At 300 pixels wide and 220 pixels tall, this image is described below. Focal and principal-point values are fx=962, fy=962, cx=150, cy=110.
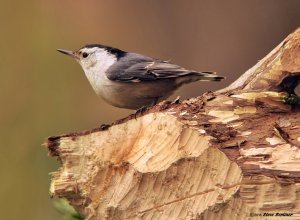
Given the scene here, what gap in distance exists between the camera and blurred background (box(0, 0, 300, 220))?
19.5 feet

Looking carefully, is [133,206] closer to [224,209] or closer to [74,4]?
[224,209]

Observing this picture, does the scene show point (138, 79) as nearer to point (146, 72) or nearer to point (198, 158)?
point (146, 72)

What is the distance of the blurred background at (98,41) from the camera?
19.5 ft

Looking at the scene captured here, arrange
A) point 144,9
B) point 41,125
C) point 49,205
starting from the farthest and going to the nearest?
1. point 144,9
2. point 41,125
3. point 49,205

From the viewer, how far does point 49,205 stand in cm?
531

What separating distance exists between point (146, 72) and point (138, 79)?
0.05 m

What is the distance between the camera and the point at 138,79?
3.91 metres

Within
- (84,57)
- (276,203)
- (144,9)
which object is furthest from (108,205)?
(144,9)

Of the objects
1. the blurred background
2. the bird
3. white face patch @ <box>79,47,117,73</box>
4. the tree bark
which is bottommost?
the tree bark

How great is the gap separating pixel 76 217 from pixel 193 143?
26.5 inches

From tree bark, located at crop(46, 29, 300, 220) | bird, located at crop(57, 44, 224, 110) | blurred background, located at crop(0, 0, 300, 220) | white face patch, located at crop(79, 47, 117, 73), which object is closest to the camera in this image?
tree bark, located at crop(46, 29, 300, 220)

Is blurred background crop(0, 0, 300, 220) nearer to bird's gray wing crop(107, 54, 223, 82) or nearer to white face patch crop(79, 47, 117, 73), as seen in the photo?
white face patch crop(79, 47, 117, 73)

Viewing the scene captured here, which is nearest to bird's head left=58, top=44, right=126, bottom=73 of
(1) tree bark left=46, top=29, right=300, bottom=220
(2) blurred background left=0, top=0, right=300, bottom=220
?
(1) tree bark left=46, top=29, right=300, bottom=220

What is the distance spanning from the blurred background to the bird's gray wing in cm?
186
